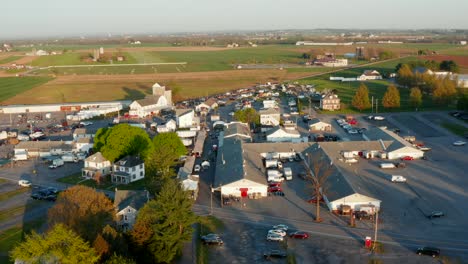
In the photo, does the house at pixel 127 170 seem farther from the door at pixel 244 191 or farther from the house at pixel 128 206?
the door at pixel 244 191

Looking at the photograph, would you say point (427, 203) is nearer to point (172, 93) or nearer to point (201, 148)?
point (201, 148)

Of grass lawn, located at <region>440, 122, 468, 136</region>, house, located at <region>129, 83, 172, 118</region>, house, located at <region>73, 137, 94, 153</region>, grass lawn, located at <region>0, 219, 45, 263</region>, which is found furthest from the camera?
house, located at <region>129, 83, 172, 118</region>

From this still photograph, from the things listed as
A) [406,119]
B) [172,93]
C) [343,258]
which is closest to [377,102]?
[406,119]

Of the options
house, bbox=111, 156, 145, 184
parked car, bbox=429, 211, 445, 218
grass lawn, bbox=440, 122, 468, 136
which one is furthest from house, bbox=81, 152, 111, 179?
grass lawn, bbox=440, 122, 468, 136

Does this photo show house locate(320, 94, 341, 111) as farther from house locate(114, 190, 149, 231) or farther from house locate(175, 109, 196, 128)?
Answer: house locate(114, 190, 149, 231)

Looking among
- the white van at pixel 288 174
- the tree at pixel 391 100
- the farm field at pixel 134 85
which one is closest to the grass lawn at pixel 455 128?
the tree at pixel 391 100
